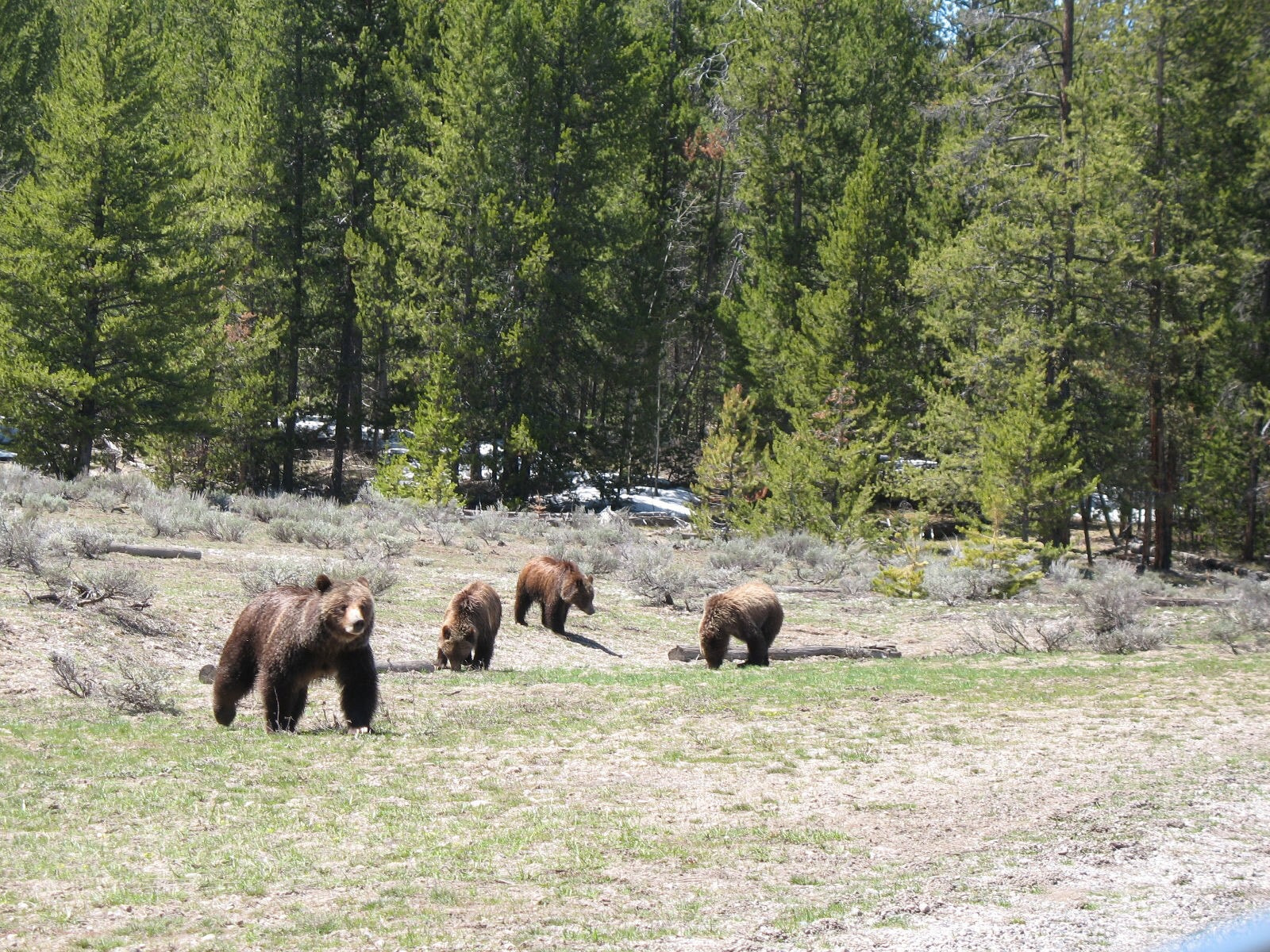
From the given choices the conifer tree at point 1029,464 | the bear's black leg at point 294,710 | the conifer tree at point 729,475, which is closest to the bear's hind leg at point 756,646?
the bear's black leg at point 294,710

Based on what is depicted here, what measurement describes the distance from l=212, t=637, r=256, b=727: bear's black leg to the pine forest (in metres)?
22.1

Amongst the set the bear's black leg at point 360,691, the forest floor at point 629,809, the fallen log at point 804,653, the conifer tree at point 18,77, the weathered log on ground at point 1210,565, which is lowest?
the fallen log at point 804,653

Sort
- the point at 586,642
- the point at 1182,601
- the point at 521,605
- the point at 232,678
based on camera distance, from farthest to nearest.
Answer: the point at 1182,601 < the point at 521,605 < the point at 586,642 < the point at 232,678

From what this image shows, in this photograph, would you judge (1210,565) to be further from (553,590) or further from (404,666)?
(404,666)

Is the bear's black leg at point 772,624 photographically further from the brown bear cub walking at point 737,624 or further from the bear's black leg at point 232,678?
the bear's black leg at point 232,678

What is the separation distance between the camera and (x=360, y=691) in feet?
29.7

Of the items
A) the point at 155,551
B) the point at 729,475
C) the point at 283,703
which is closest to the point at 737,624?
the point at 283,703

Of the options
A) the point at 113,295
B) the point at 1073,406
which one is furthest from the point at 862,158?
the point at 113,295

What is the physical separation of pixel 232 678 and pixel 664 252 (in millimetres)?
36311

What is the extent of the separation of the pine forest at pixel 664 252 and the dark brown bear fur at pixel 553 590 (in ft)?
48.9

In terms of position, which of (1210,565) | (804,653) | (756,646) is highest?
(1210,565)

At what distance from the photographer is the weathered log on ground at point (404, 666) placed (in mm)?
12772

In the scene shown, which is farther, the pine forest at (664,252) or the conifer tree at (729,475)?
the conifer tree at (729,475)

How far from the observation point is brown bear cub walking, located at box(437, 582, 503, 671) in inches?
531
